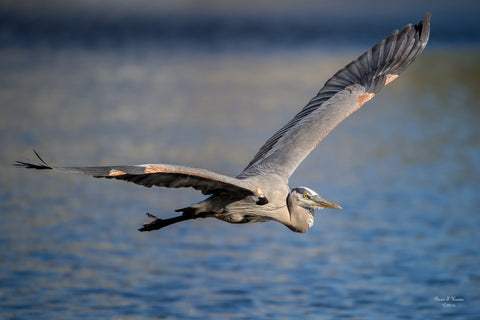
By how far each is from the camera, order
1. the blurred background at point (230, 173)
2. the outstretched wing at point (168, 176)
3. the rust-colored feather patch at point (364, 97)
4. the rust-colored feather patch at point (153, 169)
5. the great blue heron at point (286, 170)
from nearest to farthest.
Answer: the outstretched wing at point (168, 176)
the rust-colored feather patch at point (153, 169)
the great blue heron at point (286, 170)
the rust-colored feather patch at point (364, 97)
the blurred background at point (230, 173)

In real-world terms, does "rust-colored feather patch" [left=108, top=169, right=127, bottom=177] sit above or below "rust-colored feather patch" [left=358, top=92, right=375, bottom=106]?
below

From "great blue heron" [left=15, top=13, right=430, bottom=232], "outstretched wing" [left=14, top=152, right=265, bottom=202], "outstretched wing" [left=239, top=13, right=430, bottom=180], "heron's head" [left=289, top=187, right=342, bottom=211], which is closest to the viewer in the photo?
"outstretched wing" [left=14, top=152, right=265, bottom=202]

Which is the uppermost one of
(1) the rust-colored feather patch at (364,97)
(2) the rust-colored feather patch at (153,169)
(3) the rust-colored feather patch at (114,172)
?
(1) the rust-colored feather patch at (364,97)

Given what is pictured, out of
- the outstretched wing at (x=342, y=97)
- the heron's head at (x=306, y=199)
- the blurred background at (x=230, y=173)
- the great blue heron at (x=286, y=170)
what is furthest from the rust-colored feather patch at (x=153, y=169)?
the blurred background at (x=230, y=173)

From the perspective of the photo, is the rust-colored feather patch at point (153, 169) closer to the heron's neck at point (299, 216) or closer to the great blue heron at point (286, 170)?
the great blue heron at point (286, 170)

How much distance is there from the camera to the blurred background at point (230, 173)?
43.2 ft

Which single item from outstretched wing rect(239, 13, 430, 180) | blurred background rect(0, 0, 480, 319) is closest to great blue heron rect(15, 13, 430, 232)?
outstretched wing rect(239, 13, 430, 180)

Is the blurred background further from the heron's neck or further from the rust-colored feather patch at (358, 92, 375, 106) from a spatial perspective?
→ the rust-colored feather patch at (358, 92, 375, 106)

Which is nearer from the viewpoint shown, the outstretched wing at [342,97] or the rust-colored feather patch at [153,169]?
the rust-colored feather patch at [153,169]

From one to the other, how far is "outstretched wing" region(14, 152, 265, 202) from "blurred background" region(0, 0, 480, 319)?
2965 millimetres

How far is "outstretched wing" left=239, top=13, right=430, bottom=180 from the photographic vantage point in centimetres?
1151

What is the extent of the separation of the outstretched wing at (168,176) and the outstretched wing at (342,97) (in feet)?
3.92

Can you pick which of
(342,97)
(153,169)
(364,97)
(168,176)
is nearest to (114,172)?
(153,169)

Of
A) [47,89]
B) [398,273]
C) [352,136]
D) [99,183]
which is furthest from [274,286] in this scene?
[47,89]
